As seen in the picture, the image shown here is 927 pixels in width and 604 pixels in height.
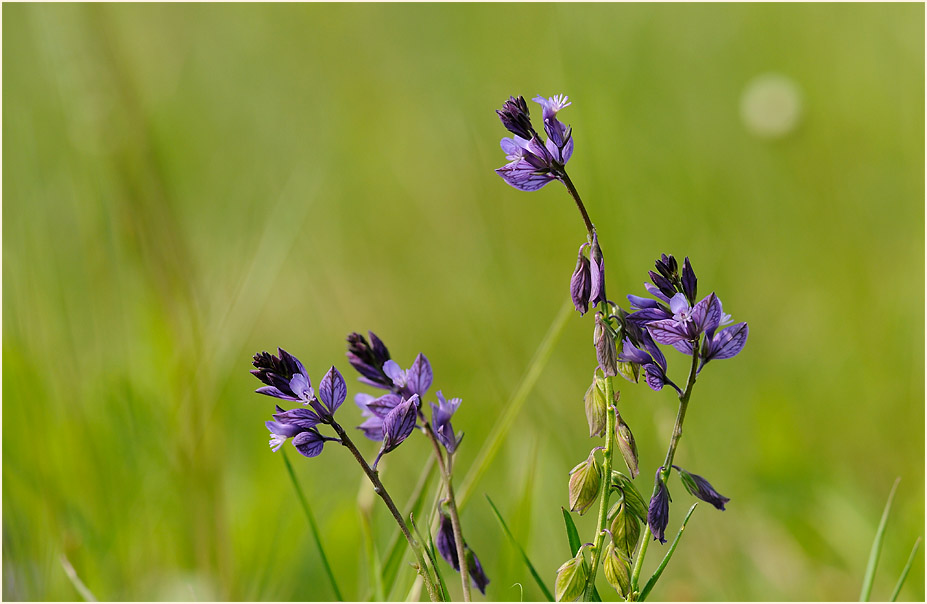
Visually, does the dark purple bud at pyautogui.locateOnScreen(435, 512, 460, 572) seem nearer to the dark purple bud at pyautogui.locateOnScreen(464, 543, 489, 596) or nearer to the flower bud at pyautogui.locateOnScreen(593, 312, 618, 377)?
the dark purple bud at pyautogui.locateOnScreen(464, 543, 489, 596)

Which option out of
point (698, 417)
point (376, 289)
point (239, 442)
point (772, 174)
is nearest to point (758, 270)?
point (772, 174)

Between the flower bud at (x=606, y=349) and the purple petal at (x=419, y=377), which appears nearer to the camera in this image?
the flower bud at (x=606, y=349)

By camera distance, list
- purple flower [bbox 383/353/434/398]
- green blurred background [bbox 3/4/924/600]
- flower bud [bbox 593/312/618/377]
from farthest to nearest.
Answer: green blurred background [bbox 3/4/924/600] < purple flower [bbox 383/353/434/398] < flower bud [bbox 593/312/618/377]

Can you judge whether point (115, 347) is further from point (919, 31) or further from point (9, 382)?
point (919, 31)

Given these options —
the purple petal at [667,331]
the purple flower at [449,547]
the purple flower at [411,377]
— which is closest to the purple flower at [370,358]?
the purple flower at [411,377]

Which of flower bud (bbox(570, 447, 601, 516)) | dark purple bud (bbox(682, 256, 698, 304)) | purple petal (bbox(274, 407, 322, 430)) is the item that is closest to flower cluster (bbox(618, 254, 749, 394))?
dark purple bud (bbox(682, 256, 698, 304))

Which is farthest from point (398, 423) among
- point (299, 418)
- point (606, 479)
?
point (606, 479)

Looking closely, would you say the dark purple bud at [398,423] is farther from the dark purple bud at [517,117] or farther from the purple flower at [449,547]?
the dark purple bud at [517,117]
